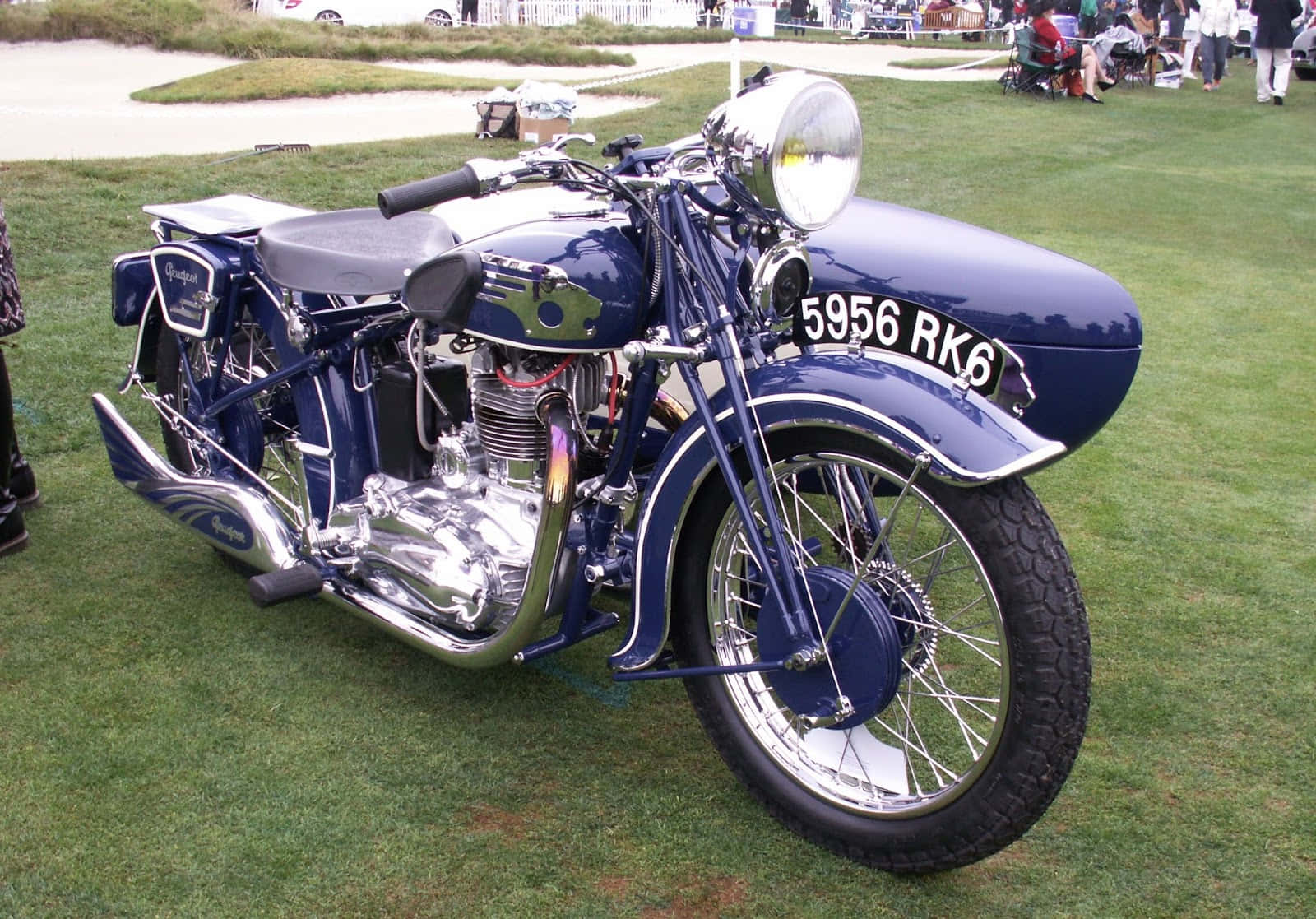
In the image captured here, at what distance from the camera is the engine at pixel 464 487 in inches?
115

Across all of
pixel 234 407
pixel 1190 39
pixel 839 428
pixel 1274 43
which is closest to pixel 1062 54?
pixel 1274 43

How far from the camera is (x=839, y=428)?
94.0 inches

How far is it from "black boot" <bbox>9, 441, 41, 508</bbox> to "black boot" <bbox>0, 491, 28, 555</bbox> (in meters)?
0.23

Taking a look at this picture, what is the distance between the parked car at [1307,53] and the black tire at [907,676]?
1789 centimetres

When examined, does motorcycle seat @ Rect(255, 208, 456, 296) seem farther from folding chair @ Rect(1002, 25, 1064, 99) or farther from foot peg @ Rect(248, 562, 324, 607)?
folding chair @ Rect(1002, 25, 1064, 99)

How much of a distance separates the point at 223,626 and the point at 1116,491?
10.4 ft

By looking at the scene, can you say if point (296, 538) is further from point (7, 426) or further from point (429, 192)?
point (429, 192)

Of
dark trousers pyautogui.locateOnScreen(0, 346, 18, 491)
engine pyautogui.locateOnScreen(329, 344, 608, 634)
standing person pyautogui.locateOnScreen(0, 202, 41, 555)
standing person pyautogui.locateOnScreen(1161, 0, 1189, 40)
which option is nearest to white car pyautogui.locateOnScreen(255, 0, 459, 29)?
standing person pyautogui.locateOnScreen(1161, 0, 1189, 40)

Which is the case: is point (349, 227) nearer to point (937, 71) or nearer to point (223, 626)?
point (223, 626)

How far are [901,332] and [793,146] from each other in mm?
1226

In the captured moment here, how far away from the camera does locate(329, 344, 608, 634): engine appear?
293 centimetres

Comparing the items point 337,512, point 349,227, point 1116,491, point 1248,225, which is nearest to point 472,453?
point 337,512

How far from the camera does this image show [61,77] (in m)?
16.8

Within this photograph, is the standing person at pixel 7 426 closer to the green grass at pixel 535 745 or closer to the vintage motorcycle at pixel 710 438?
the green grass at pixel 535 745
